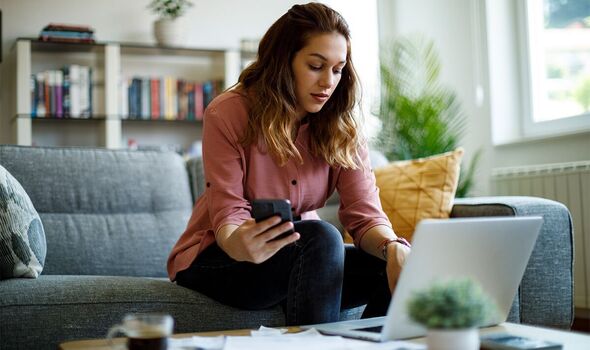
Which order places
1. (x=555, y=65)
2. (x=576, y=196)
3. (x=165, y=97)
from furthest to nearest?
(x=165, y=97)
(x=555, y=65)
(x=576, y=196)

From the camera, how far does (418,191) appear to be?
7.72ft

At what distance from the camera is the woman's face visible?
5.50ft

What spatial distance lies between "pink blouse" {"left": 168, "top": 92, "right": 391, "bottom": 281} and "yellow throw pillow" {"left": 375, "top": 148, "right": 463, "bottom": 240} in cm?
51

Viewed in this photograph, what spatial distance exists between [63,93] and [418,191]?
8.47 ft

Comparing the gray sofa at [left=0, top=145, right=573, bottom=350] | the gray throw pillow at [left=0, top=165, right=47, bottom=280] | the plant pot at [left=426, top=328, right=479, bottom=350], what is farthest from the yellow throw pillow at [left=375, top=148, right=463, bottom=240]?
the plant pot at [left=426, top=328, right=479, bottom=350]

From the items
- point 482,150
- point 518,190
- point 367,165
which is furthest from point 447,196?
point 482,150

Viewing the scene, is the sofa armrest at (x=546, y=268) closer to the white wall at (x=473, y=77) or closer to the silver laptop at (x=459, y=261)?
the silver laptop at (x=459, y=261)

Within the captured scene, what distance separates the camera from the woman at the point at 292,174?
1563 mm

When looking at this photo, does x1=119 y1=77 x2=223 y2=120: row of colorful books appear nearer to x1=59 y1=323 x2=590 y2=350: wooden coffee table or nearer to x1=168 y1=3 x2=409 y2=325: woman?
x1=168 y1=3 x2=409 y2=325: woman

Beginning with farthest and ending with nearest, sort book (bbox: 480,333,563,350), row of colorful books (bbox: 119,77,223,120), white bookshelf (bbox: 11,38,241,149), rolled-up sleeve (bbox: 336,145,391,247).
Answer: row of colorful books (bbox: 119,77,223,120)
white bookshelf (bbox: 11,38,241,149)
rolled-up sleeve (bbox: 336,145,391,247)
book (bbox: 480,333,563,350)

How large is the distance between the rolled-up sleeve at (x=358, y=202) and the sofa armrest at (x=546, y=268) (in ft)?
1.58

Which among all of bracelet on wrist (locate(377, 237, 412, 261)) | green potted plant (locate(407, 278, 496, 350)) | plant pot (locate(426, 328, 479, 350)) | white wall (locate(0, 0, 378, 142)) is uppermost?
white wall (locate(0, 0, 378, 142))

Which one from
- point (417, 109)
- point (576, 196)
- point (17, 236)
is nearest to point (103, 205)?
point (17, 236)

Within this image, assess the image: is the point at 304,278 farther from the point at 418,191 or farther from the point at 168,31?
the point at 168,31
